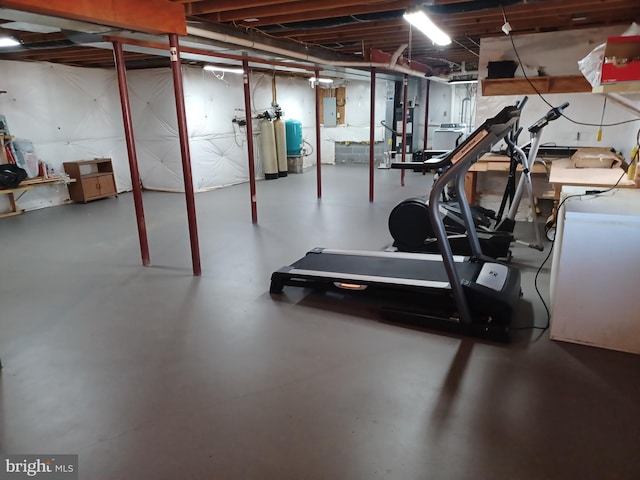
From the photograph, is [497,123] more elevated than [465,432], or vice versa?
[497,123]

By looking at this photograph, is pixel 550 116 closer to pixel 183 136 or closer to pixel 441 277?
pixel 441 277

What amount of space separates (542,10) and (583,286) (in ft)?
10.1

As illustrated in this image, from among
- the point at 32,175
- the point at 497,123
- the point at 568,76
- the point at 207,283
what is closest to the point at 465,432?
the point at 497,123

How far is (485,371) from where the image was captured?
2.38 metres

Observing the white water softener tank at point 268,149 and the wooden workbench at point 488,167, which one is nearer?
the wooden workbench at point 488,167

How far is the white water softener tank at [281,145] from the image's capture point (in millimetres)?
9844

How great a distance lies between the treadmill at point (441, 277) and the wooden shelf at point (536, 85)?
3.22 m

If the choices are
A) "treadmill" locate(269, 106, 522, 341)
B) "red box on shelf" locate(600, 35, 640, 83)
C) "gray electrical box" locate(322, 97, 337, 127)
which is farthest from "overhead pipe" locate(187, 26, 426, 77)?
"gray electrical box" locate(322, 97, 337, 127)

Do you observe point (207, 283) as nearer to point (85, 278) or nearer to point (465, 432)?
point (85, 278)

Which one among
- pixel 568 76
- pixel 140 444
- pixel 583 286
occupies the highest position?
pixel 568 76

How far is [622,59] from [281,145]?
7.98 meters

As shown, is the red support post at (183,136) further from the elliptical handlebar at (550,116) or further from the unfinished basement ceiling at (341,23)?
the elliptical handlebar at (550,116)

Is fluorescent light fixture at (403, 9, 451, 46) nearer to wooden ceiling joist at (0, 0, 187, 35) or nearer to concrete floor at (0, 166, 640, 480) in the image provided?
wooden ceiling joist at (0, 0, 187, 35)

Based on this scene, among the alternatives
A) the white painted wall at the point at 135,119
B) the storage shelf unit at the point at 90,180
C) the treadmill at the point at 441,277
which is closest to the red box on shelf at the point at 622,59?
the treadmill at the point at 441,277
